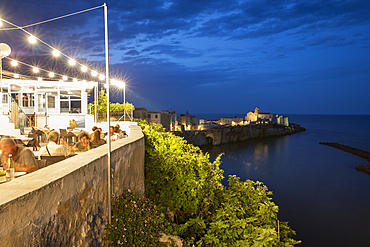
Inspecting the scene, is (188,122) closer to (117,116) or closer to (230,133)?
(230,133)

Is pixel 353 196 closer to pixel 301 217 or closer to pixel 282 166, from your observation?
pixel 301 217

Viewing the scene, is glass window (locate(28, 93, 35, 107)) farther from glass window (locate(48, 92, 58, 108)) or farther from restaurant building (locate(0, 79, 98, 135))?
glass window (locate(48, 92, 58, 108))

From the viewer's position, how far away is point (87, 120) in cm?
1421

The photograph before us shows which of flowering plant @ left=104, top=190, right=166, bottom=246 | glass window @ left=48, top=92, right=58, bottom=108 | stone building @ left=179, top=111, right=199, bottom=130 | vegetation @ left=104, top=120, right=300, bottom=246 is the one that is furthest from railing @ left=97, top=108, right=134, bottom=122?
stone building @ left=179, top=111, right=199, bottom=130

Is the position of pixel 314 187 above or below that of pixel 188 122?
below

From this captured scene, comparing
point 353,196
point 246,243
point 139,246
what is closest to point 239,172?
point 353,196

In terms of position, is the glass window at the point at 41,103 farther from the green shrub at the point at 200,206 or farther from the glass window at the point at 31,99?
the green shrub at the point at 200,206

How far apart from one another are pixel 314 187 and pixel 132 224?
38.7 m

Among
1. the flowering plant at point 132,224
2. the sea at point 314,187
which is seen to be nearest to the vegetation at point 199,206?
the flowering plant at point 132,224

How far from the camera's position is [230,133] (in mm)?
72750

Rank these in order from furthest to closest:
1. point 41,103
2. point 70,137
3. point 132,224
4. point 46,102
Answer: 1. point 41,103
2. point 46,102
3. point 70,137
4. point 132,224

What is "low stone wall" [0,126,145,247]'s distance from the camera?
159cm

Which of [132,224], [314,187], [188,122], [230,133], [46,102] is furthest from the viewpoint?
[188,122]

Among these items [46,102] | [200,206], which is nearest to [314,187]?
[200,206]
